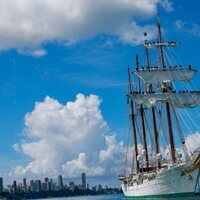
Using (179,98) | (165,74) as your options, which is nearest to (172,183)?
(179,98)

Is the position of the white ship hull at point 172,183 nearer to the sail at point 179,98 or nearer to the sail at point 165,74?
the sail at point 179,98

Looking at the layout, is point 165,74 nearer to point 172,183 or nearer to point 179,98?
point 179,98

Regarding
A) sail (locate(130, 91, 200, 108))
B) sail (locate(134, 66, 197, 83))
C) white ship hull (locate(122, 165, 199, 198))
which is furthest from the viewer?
sail (locate(134, 66, 197, 83))

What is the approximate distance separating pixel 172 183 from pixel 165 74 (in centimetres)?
2539

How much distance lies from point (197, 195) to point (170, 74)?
98.0 ft

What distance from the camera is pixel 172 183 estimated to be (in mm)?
88188

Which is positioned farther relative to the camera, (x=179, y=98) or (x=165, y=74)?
(x=165, y=74)

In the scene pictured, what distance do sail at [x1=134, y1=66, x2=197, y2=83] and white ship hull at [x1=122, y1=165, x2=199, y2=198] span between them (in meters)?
20.1

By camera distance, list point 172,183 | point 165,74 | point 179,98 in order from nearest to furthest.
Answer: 1. point 172,183
2. point 179,98
3. point 165,74

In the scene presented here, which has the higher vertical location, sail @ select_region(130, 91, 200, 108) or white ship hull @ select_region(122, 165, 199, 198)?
sail @ select_region(130, 91, 200, 108)

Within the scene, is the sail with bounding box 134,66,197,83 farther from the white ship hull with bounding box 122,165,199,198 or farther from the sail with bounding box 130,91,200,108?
the white ship hull with bounding box 122,165,199,198

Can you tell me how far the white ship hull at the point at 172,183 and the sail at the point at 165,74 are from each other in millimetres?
20108

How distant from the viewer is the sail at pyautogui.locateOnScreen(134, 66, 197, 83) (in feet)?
346

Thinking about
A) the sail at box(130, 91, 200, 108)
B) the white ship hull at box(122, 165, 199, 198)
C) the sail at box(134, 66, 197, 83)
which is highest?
the sail at box(134, 66, 197, 83)
